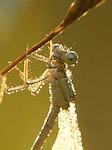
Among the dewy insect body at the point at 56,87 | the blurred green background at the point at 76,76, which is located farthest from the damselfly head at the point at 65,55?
the blurred green background at the point at 76,76

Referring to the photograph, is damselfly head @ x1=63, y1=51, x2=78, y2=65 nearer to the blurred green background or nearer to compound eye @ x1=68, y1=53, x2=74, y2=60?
compound eye @ x1=68, y1=53, x2=74, y2=60

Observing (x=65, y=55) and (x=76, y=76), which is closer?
(x=65, y=55)

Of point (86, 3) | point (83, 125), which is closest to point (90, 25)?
point (83, 125)

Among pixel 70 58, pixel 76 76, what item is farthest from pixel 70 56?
pixel 76 76

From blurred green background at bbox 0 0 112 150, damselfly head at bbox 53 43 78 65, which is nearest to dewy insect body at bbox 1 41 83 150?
damselfly head at bbox 53 43 78 65

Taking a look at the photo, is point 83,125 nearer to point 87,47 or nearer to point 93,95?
point 93,95

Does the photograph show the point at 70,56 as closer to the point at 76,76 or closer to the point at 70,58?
the point at 70,58

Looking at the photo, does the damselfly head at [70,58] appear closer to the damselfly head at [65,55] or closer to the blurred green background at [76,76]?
the damselfly head at [65,55]

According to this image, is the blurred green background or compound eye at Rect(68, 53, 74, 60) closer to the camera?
compound eye at Rect(68, 53, 74, 60)
